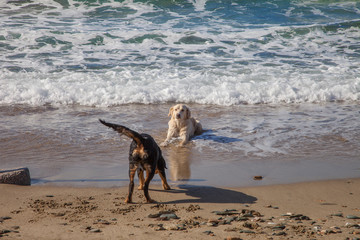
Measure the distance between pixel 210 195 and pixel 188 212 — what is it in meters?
0.67

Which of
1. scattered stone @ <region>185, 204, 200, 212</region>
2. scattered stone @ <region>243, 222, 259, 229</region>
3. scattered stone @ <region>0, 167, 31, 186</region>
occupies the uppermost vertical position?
scattered stone @ <region>0, 167, 31, 186</region>

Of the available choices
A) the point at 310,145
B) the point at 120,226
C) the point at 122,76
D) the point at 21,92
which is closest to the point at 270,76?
the point at 122,76

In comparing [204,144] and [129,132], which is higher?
[129,132]

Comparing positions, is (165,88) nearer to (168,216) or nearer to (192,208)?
(192,208)

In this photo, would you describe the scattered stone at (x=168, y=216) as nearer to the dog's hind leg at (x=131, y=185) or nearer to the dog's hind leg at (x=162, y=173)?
the dog's hind leg at (x=131, y=185)

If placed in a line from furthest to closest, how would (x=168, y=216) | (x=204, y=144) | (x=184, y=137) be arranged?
(x=184, y=137), (x=204, y=144), (x=168, y=216)

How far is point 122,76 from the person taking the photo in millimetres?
12648

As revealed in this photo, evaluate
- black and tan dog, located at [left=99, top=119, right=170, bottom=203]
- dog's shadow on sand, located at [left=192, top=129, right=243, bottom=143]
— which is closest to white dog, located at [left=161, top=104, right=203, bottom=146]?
dog's shadow on sand, located at [left=192, top=129, right=243, bottom=143]

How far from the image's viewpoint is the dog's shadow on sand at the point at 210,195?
17.4ft

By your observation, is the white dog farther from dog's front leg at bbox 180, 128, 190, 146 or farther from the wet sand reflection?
the wet sand reflection

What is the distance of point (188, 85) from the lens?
11914 mm

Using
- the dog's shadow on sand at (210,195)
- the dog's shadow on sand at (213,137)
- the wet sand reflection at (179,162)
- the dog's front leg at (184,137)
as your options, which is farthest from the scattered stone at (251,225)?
the dog's front leg at (184,137)

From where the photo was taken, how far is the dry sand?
13.7ft

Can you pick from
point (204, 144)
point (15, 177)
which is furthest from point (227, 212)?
point (204, 144)
